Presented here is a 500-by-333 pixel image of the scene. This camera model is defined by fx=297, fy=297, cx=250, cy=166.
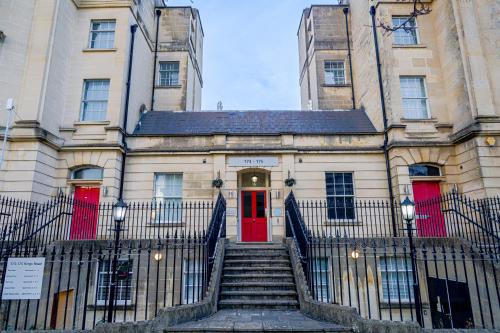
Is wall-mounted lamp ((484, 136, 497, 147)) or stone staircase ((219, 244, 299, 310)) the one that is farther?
wall-mounted lamp ((484, 136, 497, 147))

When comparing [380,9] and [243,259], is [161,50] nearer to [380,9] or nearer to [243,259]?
[380,9]

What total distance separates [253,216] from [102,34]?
1135cm

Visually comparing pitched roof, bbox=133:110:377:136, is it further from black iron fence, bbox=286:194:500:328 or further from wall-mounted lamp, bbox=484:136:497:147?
black iron fence, bbox=286:194:500:328

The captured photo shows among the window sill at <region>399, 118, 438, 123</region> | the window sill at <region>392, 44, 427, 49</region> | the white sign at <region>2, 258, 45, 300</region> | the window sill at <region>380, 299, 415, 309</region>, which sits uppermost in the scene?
the window sill at <region>392, 44, 427, 49</region>

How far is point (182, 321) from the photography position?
5.84 meters

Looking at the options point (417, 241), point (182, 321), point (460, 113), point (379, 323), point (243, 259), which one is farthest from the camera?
point (460, 113)

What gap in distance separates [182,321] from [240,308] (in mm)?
1852

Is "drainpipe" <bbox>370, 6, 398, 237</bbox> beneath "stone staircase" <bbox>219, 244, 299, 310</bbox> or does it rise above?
above

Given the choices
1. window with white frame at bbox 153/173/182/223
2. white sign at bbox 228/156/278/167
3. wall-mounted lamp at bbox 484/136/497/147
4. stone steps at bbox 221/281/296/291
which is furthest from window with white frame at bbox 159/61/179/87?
wall-mounted lamp at bbox 484/136/497/147

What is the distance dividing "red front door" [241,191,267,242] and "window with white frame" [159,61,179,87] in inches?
363

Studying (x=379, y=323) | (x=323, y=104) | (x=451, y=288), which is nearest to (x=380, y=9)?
(x=323, y=104)

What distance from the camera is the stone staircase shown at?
7.29 metres

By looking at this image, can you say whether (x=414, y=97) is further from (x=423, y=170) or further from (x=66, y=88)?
(x=66, y=88)

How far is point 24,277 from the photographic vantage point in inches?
223
